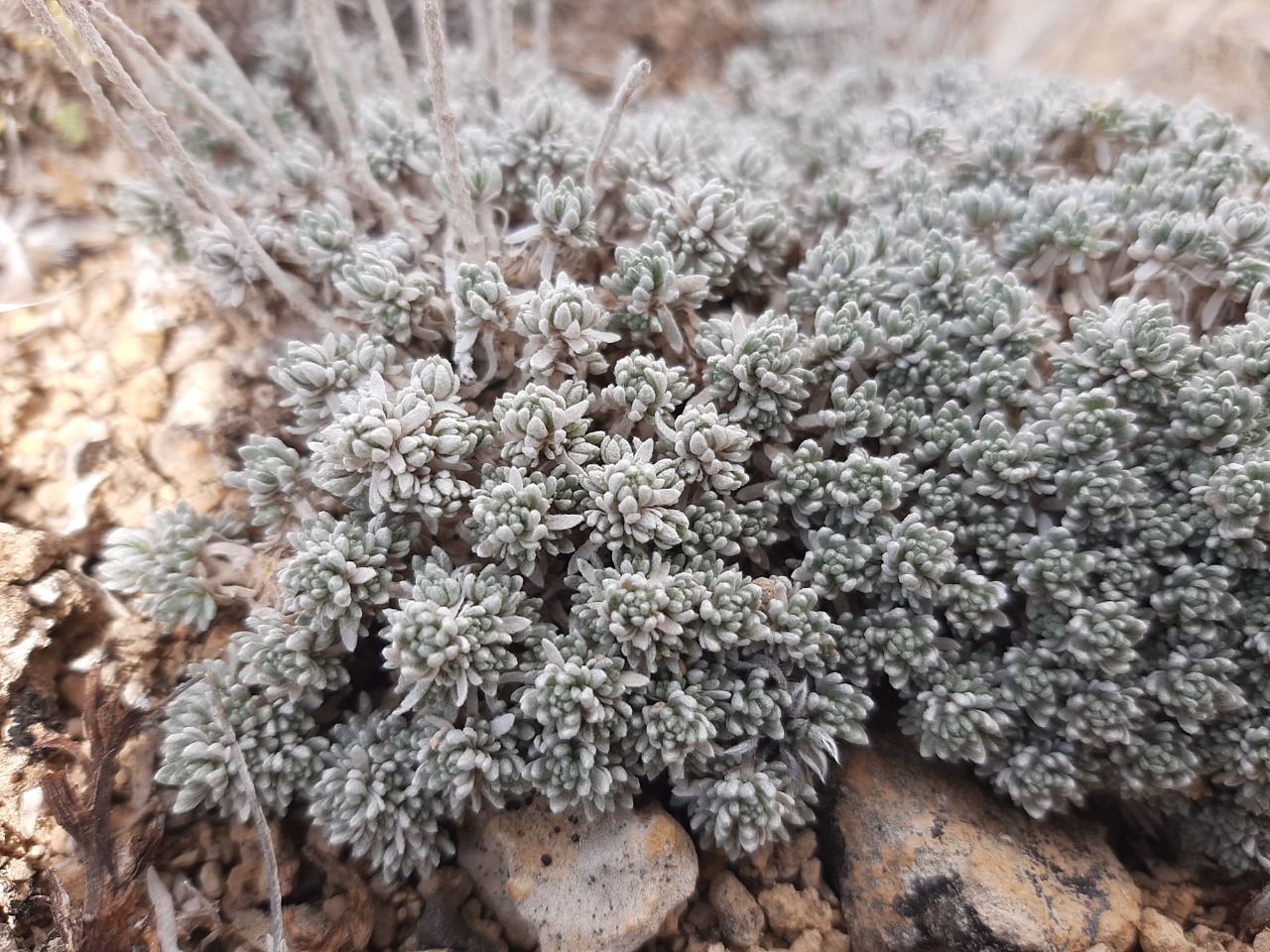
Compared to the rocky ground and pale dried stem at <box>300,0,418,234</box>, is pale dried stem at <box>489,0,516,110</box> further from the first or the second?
the rocky ground

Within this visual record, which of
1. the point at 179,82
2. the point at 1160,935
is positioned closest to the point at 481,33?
the point at 179,82

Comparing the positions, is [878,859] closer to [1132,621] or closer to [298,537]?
[1132,621]

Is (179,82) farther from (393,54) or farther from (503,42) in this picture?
(503,42)

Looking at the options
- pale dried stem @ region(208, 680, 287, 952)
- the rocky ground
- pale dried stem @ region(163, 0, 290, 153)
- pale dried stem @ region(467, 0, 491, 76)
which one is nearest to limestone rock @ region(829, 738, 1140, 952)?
the rocky ground

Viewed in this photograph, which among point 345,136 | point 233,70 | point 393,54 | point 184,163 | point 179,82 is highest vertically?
point 393,54

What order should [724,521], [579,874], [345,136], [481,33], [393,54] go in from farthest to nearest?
[481,33] < [393,54] < [345,136] < [724,521] < [579,874]

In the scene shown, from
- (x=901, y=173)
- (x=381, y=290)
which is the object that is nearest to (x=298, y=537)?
(x=381, y=290)

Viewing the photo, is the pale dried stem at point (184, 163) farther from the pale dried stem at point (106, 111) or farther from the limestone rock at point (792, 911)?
the limestone rock at point (792, 911)
